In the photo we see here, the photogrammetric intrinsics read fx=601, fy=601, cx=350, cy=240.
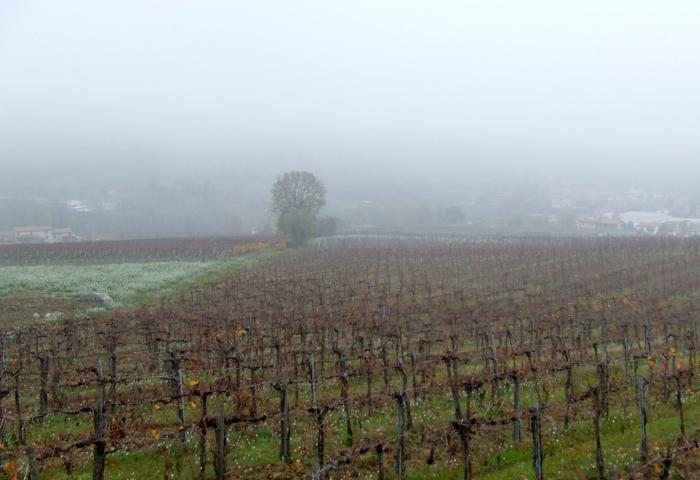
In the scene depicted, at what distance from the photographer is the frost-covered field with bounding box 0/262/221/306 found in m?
36.9

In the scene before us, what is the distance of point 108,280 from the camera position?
139ft

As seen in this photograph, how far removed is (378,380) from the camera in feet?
56.2

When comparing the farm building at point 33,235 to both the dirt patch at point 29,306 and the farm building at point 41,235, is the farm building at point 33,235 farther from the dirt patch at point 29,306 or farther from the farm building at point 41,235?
the dirt patch at point 29,306

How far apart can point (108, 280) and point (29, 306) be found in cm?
1055

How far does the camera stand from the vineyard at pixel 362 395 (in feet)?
35.4

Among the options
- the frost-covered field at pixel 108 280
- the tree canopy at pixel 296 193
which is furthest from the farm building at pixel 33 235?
the frost-covered field at pixel 108 280

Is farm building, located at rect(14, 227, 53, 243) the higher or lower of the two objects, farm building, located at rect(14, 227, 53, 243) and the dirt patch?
the higher

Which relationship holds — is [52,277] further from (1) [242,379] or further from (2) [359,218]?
(2) [359,218]

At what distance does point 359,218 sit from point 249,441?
439 ft

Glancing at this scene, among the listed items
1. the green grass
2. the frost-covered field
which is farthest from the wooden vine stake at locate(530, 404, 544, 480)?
the frost-covered field

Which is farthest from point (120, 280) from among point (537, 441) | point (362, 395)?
point (537, 441)

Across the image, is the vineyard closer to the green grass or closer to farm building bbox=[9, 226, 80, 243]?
the green grass

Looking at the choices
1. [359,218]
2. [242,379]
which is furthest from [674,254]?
[359,218]

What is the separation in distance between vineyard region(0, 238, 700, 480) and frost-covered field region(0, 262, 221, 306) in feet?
22.2
